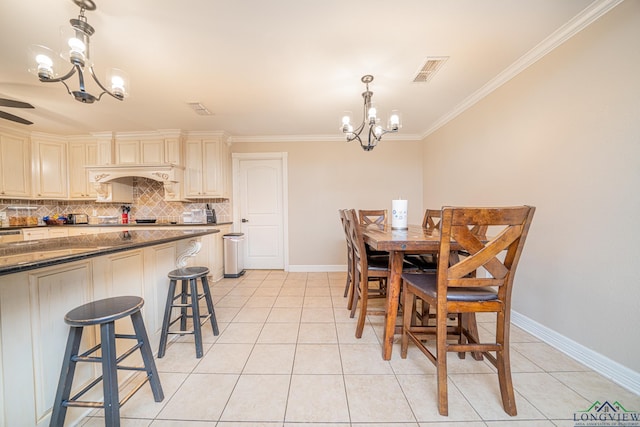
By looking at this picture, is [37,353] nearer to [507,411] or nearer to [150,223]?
[507,411]

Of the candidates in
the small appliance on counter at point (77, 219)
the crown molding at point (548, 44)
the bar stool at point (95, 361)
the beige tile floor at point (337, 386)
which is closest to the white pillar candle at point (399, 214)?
the beige tile floor at point (337, 386)

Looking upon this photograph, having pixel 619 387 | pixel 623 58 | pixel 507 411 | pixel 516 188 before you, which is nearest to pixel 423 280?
pixel 507 411

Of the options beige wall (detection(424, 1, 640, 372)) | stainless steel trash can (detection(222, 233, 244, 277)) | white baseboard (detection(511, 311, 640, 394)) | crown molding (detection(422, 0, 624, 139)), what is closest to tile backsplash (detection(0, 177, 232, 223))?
stainless steel trash can (detection(222, 233, 244, 277))

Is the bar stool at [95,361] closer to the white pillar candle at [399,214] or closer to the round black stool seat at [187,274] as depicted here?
the round black stool seat at [187,274]

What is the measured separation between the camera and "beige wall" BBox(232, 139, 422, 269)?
4.04 metres

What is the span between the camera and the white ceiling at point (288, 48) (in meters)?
1.50

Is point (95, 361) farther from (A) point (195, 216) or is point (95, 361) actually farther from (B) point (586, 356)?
(A) point (195, 216)

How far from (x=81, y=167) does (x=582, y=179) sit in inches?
250

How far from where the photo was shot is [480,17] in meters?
1.58

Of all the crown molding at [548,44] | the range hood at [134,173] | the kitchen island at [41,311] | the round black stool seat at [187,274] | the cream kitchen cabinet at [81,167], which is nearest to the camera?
the kitchen island at [41,311]

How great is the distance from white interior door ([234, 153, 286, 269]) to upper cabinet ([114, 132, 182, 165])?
39.2 inches

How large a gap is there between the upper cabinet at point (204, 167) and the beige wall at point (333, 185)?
0.41 meters

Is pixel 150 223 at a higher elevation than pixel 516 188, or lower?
lower

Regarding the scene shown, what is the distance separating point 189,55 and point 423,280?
8.41 feet
